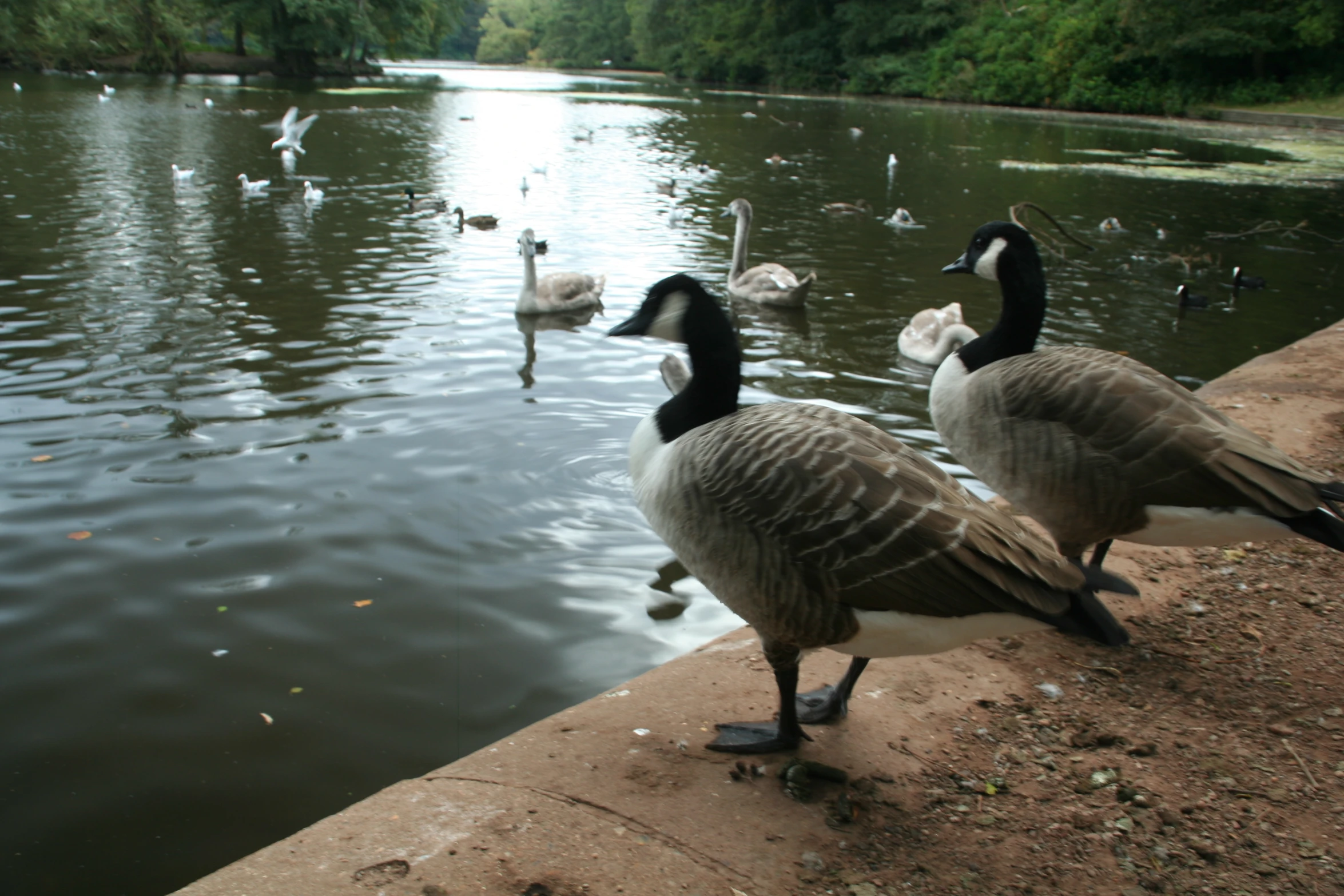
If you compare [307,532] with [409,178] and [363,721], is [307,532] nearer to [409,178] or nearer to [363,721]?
[363,721]

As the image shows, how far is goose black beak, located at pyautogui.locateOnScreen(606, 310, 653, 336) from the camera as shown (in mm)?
4020

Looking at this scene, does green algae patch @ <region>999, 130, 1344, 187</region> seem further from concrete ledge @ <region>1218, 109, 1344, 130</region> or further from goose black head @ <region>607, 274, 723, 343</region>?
goose black head @ <region>607, 274, 723, 343</region>

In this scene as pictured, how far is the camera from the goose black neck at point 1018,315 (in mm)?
4820

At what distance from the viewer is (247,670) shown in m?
4.64

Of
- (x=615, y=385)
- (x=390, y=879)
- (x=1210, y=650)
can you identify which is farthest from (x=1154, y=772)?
(x=615, y=385)

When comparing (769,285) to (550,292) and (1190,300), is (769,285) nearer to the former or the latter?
(550,292)

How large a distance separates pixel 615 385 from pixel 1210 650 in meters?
6.19

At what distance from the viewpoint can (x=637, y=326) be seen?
4.07 m

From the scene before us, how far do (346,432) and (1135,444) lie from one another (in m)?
5.85

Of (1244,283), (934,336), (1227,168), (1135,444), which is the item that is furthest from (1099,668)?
(1227,168)

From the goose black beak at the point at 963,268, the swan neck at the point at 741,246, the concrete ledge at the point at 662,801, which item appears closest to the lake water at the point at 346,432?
the concrete ledge at the point at 662,801

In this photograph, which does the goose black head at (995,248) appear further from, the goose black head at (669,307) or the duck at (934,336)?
the duck at (934,336)

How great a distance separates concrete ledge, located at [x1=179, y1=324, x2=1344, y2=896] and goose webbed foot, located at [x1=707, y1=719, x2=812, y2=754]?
0.05 meters

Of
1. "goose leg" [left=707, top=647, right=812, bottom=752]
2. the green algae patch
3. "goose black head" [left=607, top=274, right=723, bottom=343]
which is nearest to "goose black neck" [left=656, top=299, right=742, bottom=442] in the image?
"goose black head" [left=607, top=274, right=723, bottom=343]
